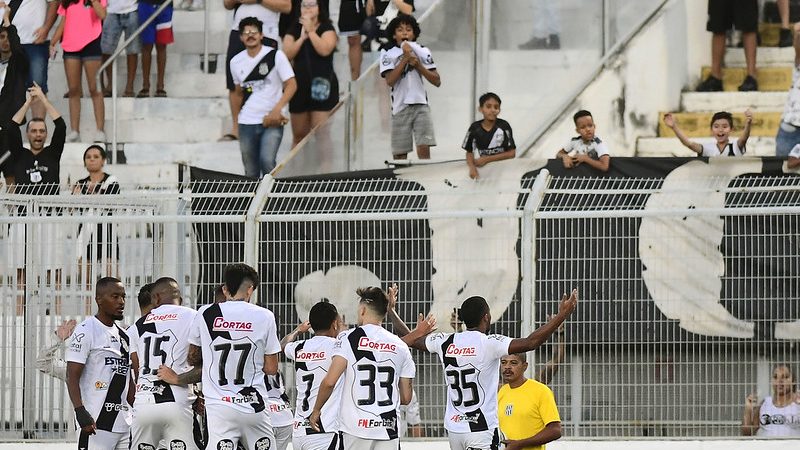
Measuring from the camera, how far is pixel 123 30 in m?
20.2

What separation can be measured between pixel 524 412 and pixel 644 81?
7180mm

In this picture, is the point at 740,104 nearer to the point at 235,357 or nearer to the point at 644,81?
the point at 644,81

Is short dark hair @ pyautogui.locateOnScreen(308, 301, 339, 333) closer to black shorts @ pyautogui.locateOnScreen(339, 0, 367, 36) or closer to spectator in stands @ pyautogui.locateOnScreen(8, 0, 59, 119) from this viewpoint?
black shorts @ pyautogui.locateOnScreen(339, 0, 367, 36)

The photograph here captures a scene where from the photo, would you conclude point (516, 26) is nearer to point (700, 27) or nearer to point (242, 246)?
point (700, 27)

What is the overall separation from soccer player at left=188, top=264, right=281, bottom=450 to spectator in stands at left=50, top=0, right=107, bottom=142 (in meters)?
7.72

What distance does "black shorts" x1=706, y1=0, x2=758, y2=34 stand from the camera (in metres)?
18.2

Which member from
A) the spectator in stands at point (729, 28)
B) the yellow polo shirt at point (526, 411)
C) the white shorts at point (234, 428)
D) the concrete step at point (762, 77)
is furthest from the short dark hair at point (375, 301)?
the concrete step at point (762, 77)

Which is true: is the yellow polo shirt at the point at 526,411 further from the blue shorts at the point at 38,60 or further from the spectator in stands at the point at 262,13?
the blue shorts at the point at 38,60

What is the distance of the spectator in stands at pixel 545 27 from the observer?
55.7 feet

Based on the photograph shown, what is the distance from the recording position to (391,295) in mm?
12812

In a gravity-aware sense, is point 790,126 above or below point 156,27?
below

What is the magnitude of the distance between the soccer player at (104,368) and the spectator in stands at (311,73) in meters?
5.32

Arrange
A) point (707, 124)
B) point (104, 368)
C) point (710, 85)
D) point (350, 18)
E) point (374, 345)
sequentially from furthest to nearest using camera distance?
point (350, 18), point (710, 85), point (707, 124), point (104, 368), point (374, 345)

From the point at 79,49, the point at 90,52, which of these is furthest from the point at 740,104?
the point at 79,49
